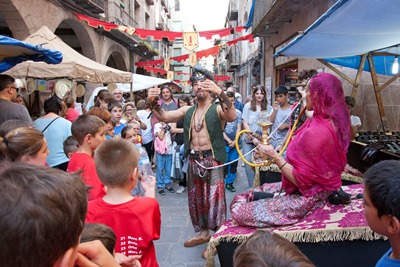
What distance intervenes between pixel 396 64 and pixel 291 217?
12.2 ft

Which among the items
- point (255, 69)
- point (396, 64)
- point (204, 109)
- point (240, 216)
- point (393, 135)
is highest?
point (255, 69)

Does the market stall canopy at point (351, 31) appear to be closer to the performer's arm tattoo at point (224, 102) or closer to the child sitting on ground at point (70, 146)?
the performer's arm tattoo at point (224, 102)

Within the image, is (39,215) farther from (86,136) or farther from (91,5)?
(91,5)

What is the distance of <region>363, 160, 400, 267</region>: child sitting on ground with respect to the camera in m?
1.43

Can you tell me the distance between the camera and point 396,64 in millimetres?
4938

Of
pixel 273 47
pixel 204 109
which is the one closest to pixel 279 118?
pixel 204 109

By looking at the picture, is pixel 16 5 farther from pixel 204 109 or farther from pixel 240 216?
pixel 240 216

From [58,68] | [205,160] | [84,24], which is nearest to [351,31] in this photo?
[205,160]

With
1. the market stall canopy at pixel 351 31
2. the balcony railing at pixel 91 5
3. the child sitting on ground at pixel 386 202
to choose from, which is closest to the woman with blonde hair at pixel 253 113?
the market stall canopy at pixel 351 31

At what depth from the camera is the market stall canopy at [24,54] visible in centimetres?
396

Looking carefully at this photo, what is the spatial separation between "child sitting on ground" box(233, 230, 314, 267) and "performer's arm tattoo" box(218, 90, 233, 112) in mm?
2091

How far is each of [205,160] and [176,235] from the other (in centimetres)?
114

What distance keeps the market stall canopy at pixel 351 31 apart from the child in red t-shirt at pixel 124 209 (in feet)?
6.06

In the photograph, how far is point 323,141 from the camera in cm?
234
